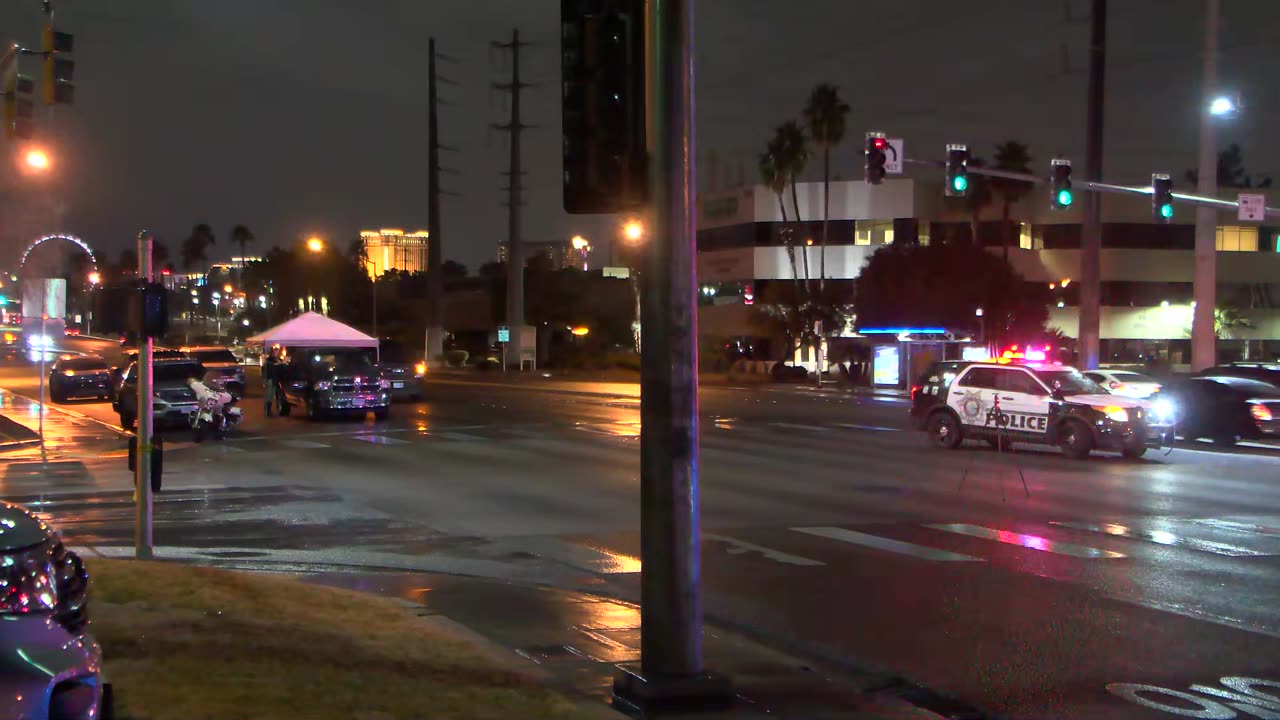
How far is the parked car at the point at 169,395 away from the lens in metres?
27.7

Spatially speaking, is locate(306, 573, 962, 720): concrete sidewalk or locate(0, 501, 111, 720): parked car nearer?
locate(0, 501, 111, 720): parked car

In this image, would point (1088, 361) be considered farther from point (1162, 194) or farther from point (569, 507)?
point (569, 507)

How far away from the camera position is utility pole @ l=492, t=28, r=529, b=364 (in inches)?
2884

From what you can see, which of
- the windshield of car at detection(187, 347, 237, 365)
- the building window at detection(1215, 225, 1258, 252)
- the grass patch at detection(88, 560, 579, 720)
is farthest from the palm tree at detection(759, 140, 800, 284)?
the grass patch at detection(88, 560, 579, 720)

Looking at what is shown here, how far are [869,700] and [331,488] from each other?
1179 cm

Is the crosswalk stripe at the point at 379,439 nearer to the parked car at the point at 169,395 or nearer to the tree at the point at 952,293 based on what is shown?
the parked car at the point at 169,395

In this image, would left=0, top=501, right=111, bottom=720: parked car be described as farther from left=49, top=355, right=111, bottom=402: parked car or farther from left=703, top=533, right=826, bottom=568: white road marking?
left=49, top=355, right=111, bottom=402: parked car

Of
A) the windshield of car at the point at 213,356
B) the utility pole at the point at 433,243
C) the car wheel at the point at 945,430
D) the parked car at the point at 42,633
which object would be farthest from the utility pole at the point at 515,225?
the parked car at the point at 42,633

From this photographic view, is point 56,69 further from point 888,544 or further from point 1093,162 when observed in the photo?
point 1093,162

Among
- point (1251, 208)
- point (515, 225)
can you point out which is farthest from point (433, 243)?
point (1251, 208)

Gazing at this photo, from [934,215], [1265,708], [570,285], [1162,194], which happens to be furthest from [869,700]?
[570,285]

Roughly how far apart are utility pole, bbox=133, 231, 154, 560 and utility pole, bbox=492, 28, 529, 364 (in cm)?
6083

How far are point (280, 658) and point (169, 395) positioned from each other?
23.1m

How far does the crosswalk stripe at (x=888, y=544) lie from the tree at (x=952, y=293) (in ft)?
171
